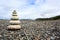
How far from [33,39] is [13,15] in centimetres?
670

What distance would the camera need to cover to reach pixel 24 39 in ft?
83.3

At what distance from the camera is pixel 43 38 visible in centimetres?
2598

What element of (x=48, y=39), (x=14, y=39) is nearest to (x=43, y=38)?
(x=48, y=39)

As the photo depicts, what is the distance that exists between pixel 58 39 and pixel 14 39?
3.80m

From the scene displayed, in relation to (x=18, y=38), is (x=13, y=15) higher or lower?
higher

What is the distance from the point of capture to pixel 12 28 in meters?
33.2

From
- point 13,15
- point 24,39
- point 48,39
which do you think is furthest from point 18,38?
point 13,15

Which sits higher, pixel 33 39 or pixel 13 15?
pixel 13 15

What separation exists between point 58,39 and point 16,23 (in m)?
7.48

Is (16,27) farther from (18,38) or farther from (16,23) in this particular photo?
(18,38)

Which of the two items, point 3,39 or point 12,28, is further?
point 12,28

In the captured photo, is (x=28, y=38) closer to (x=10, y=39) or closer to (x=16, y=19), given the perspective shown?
(x=10, y=39)

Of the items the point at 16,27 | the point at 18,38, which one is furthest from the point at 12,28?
the point at 18,38

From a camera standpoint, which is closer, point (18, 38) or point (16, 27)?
point (18, 38)
